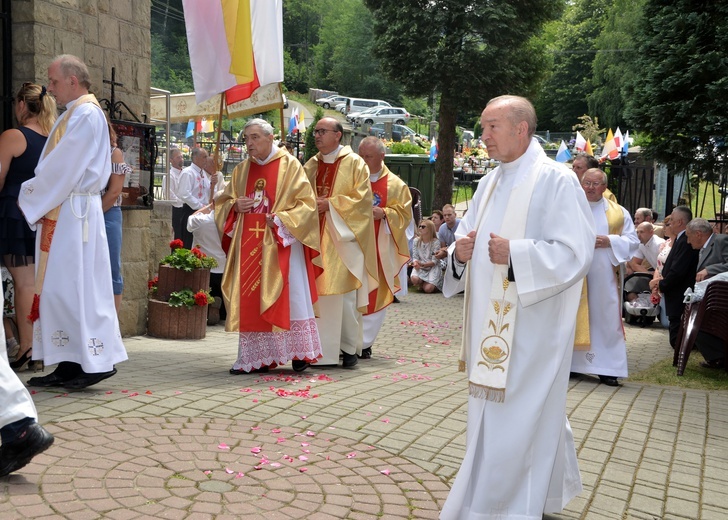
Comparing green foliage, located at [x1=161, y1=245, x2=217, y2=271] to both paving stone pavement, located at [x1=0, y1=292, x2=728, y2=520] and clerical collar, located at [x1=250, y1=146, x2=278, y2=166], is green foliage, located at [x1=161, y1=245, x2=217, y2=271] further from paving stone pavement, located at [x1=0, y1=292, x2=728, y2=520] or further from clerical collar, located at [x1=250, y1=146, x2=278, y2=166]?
clerical collar, located at [x1=250, y1=146, x2=278, y2=166]

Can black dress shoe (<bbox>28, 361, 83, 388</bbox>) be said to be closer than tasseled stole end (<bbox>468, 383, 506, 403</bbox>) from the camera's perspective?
No

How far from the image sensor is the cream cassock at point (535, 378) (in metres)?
3.80

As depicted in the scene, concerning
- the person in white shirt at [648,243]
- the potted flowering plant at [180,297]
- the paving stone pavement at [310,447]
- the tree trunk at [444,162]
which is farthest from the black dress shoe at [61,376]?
the tree trunk at [444,162]

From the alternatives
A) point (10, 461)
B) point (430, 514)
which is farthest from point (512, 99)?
point (10, 461)

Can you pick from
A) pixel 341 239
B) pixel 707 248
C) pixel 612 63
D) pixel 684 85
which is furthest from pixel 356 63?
pixel 341 239

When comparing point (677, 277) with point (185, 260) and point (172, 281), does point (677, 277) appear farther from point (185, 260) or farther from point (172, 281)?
point (172, 281)

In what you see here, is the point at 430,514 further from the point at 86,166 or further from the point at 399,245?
the point at 399,245

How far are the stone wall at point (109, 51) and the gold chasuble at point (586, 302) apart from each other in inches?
168

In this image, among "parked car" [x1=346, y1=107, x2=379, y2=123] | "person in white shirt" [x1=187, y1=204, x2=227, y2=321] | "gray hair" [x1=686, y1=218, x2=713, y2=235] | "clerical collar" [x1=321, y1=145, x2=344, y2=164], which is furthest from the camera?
"parked car" [x1=346, y1=107, x2=379, y2=123]

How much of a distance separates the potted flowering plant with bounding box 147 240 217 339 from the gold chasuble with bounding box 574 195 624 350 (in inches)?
151

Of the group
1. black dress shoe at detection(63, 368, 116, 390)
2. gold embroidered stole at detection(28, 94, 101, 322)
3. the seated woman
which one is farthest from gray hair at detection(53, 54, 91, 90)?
the seated woman

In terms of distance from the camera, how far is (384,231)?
855cm

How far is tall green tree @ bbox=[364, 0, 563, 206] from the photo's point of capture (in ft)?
77.4

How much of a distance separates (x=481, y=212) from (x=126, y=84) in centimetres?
535
